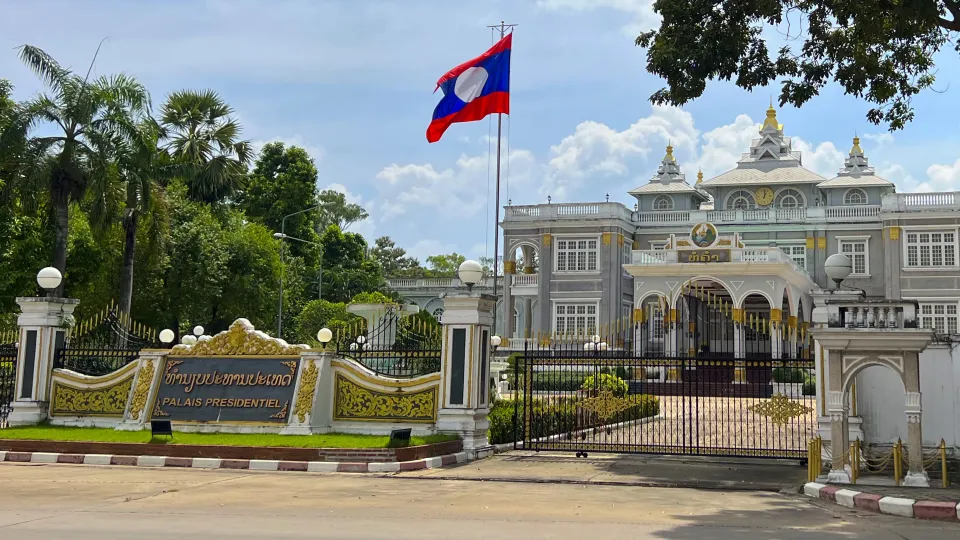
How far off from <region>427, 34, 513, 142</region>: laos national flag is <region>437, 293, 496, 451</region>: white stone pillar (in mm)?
4873

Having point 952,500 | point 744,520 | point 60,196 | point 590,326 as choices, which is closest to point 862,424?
point 952,500

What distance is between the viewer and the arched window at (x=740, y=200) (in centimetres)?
4553

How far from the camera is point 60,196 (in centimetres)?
2184

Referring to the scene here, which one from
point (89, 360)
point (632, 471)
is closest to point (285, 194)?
point (89, 360)

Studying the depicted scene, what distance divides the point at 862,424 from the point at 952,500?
3415 mm

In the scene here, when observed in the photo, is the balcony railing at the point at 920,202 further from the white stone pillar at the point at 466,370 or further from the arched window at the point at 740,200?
the white stone pillar at the point at 466,370

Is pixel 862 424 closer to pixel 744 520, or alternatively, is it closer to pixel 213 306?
pixel 744 520

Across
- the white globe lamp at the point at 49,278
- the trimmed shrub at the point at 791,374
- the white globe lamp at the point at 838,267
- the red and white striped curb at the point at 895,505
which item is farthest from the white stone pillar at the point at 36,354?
the red and white striped curb at the point at 895,505

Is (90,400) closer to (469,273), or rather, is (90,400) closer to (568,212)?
(469,273)

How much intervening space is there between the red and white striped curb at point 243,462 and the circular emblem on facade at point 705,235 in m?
23.0

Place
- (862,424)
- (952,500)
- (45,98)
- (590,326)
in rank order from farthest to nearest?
(590,326) → (45,98) → (862,424) → (952,500)

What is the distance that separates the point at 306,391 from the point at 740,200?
3443 centimetres

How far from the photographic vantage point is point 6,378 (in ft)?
61.7

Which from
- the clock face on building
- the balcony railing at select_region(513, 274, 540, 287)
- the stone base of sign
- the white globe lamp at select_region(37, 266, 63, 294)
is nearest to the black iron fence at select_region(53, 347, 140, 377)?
the white globe lamp at select_region(37, 266, 63, 294)
